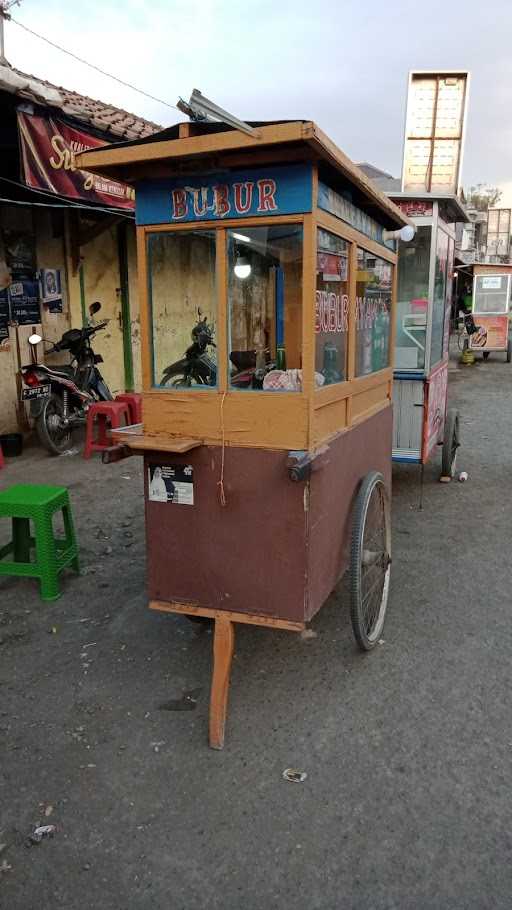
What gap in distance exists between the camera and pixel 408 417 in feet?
18.8

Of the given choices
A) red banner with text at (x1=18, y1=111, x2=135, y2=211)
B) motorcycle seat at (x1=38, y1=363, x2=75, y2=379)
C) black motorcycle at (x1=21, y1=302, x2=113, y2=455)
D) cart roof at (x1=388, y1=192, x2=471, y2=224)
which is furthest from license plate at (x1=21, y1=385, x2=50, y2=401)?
cart roof at (x1=388, y1=192, x2=471, y2=224)

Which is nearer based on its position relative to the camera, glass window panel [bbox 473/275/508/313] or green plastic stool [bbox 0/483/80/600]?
green plastic stool [bbox 0/483/80/600]

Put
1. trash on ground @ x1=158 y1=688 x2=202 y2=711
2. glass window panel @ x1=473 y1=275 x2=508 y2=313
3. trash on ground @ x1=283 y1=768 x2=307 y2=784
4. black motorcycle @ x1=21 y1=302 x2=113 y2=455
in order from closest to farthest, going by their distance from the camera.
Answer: trash on ground @ x1=283 y1=768 x2=307 y2=784, trash on ground @ x1=158 y1=688 x2=202 y2=711, black motorcycle @ x1=21 y1=302 x2=113 y2=455, glass window panel @ x1=473 y1=275 x2=508 y2=313

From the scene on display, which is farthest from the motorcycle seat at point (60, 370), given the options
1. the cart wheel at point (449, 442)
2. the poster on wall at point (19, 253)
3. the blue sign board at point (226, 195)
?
the blue sign board at point (226, 195)

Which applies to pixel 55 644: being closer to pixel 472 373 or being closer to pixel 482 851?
pixel 482 851

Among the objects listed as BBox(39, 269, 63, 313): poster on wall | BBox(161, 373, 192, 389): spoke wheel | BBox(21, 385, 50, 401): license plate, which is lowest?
BBox(21, 385, 50, 401): license plate

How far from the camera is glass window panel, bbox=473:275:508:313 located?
17.9m

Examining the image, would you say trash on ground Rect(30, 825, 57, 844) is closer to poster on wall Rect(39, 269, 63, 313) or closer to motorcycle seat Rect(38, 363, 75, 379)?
motorcycle seat Rect(38, 363, 75, 379)

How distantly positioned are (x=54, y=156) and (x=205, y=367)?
14.8 ft

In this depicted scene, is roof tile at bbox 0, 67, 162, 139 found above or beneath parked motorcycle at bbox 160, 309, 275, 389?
above

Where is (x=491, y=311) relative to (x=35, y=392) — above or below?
above

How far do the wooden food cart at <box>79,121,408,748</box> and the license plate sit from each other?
4139 mm

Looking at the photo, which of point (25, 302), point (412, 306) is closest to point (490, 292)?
point (412, 306)

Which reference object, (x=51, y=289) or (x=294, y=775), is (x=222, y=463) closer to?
(x=294, y=775)
